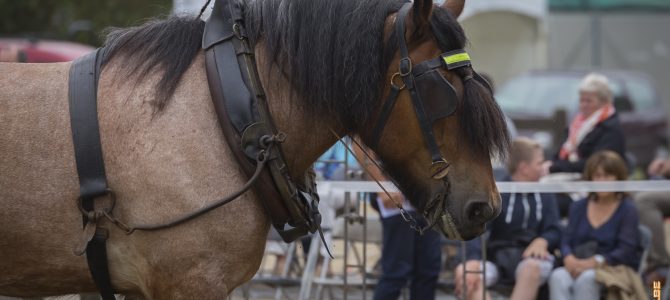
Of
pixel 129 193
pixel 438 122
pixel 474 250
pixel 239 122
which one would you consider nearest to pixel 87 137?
pixel 129 193

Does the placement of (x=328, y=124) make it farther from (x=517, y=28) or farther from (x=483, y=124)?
(x=517, y=28)

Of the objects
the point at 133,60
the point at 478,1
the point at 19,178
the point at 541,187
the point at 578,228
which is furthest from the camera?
the point at 478,1

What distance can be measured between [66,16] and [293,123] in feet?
47.7

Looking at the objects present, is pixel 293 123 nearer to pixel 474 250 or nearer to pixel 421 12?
pixel 421 12

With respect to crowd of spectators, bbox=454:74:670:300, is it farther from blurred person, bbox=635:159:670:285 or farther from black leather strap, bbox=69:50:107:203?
black leather strap, bbox=69:50:107:203

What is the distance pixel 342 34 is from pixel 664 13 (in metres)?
15.8

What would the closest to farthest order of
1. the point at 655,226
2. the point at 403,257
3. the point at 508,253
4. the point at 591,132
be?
the point at 403,257, the point at 508,253, the point at 655,226, the point at 591,132

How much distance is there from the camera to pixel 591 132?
7.92 m

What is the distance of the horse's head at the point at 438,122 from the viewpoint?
3.37m

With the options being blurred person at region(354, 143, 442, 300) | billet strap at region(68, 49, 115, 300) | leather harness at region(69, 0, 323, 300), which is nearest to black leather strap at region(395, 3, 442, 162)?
leather harness at region(69, 0, 323, 300)

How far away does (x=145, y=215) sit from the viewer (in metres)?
3.17

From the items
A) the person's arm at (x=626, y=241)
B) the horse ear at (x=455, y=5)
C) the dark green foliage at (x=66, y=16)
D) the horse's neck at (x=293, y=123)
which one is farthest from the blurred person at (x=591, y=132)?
the dark green foliage at (x=66, y=16)

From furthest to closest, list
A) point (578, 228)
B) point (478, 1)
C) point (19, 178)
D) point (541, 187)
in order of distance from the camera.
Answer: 1. point (478, 1)
2. point (578, 228)
3. point (541, 187)
4. point (19, 178)

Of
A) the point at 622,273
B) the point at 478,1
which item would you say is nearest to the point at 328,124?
→ the point at 622,273
